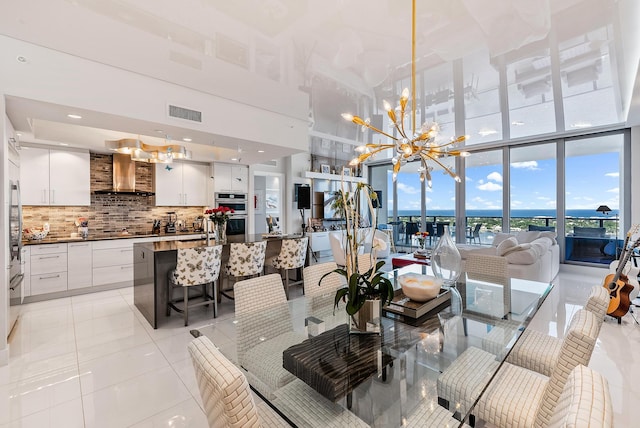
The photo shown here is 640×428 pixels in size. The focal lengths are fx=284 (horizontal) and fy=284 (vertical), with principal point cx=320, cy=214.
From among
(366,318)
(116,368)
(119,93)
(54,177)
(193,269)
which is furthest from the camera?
(54,177)

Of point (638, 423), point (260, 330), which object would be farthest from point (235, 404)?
point (638, 423)

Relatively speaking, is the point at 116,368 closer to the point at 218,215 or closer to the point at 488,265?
the point at 218,215

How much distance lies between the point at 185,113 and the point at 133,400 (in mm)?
2981

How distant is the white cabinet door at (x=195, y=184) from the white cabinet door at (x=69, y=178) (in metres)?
1.59

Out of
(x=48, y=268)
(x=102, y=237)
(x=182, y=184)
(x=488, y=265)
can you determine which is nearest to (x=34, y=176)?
(x=102, y=237)

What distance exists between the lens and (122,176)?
17.7 ft

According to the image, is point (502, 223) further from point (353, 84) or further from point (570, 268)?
point (353, 84)

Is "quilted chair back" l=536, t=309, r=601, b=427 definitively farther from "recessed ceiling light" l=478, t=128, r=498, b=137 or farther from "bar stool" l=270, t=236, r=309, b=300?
"recessed ceiling light" l=478, t=128, r=498, b=137

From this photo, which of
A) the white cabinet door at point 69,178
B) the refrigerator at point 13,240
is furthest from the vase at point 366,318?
the white cabinet door at point 69,178

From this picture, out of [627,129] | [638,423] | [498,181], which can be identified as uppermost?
→ [627,129]

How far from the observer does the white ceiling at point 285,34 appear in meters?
2.40

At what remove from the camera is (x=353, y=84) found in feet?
12.6

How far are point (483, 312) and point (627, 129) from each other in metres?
6.68

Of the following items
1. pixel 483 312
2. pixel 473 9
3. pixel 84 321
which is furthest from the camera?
pixel 84 321
